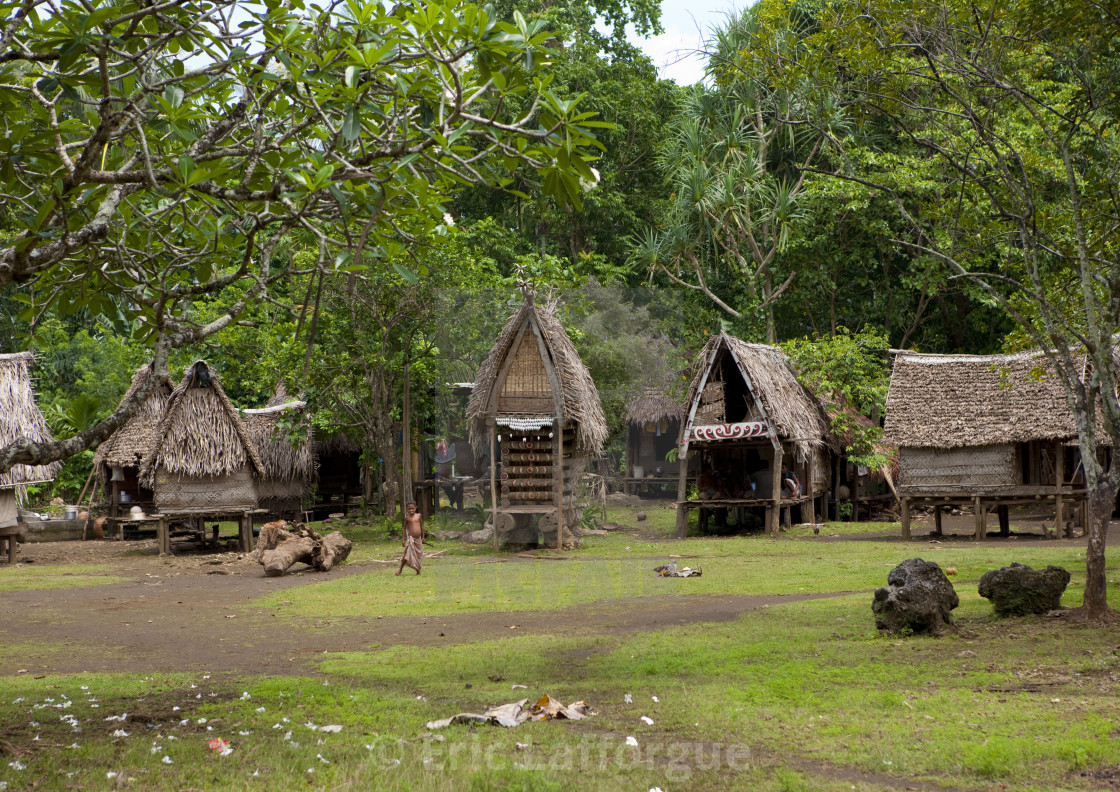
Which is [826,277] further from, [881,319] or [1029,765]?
[1029,765]

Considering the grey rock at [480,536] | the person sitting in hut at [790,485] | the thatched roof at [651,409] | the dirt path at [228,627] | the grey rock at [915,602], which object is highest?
the thatched roof at [651,409]

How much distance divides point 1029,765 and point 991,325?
22664mm

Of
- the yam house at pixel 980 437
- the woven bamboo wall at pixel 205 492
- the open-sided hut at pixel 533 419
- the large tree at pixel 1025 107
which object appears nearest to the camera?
the large tree at pixel 1025 107

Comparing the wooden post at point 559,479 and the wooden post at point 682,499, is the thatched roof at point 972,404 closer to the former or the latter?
the wooden post at point 682,499

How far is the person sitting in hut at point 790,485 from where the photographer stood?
2062cm

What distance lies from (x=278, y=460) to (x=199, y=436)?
4501 millimetres

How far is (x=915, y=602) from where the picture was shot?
26.7 feet

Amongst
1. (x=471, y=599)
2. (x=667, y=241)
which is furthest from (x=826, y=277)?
(x=471, y=599)

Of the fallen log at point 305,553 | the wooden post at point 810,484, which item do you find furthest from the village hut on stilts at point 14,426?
the wooden post at point 810,484

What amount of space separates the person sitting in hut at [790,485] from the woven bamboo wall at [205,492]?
10.9 metres

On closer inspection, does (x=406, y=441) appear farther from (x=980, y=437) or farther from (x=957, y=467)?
(x=980, y=437)

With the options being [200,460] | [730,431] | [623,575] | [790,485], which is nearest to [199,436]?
[200,460]

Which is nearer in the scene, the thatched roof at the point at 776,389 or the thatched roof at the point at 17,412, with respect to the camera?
the thatched roof at the point at 17,412

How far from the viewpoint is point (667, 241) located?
26.1 m
